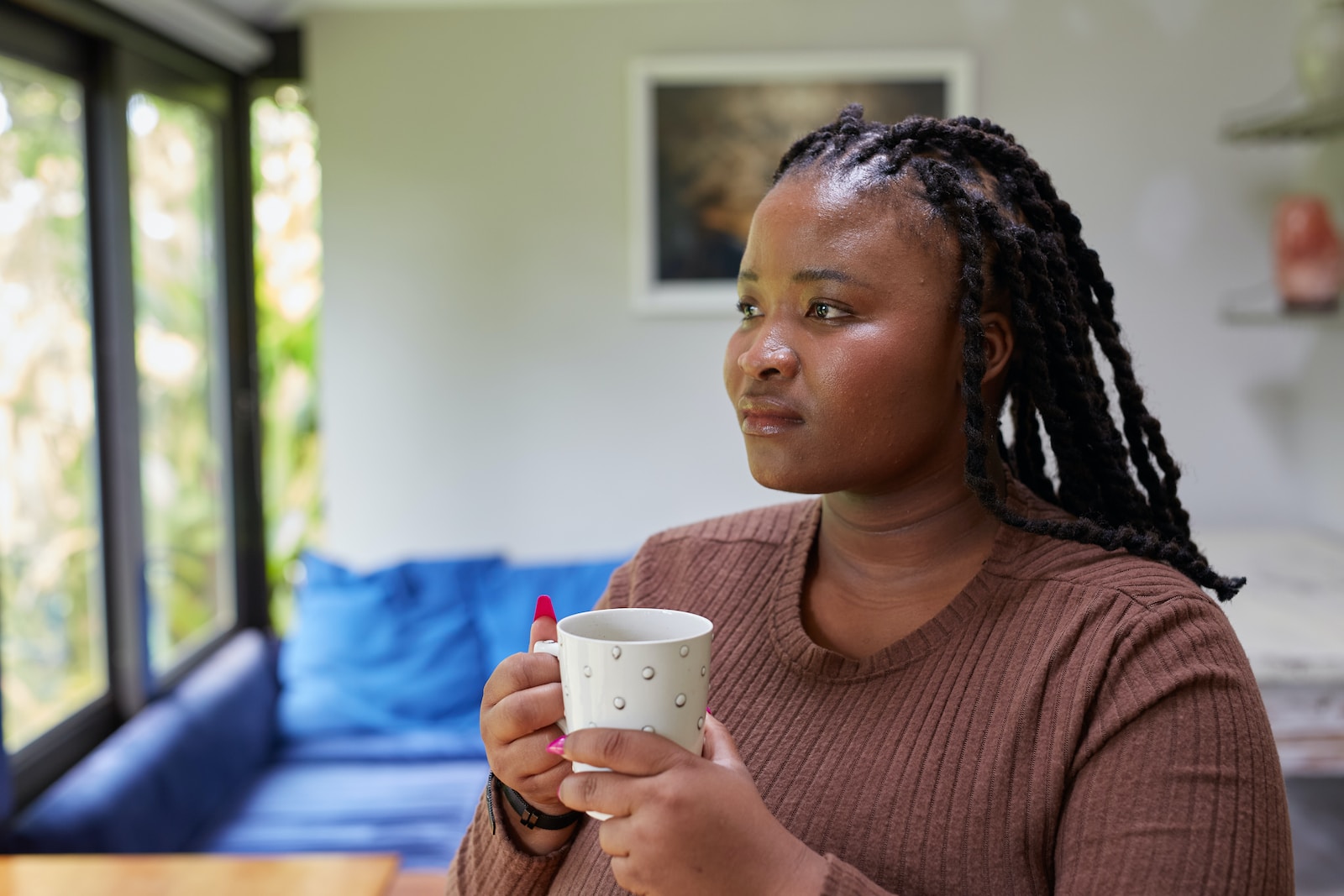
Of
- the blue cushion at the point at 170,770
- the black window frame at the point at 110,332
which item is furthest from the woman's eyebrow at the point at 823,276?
the black window frame at the point at 110,332

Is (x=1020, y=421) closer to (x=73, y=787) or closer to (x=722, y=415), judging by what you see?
(x=73, y=787)

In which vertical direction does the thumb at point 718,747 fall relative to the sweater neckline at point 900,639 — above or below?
below

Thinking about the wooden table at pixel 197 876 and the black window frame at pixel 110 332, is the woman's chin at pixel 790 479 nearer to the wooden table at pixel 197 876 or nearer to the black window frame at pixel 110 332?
the wooden table at pixel 197 876

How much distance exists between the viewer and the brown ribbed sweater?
674 millimetres

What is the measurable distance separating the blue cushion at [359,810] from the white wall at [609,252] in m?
0.72

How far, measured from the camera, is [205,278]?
3.13 meters

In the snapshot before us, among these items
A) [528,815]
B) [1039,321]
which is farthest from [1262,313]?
[528,815]

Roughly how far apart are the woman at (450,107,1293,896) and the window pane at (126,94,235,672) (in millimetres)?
2190

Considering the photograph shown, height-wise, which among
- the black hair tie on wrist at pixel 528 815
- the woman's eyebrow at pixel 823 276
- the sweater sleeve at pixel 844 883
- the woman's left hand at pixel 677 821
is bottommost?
the black hair tie on wrist at pixel 528 815

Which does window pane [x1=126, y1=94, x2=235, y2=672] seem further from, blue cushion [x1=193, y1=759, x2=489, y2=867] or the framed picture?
the framed picture

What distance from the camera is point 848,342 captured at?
0.80 meters

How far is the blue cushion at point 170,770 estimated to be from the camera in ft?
6.78

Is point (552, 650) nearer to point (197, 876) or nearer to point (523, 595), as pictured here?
point (197, 876)

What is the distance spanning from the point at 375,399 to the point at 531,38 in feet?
3.64
